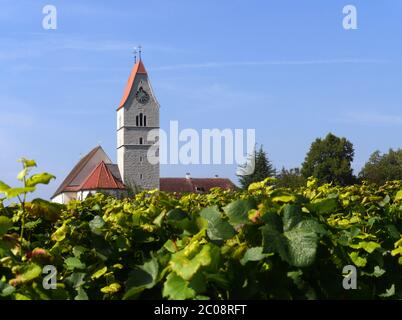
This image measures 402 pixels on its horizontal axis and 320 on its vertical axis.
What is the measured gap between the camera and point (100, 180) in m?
75.6

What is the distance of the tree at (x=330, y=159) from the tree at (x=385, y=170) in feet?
6.33

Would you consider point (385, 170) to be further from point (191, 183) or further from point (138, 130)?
point (138, 130)

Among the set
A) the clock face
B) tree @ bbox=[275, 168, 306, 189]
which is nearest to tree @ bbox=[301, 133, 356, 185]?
tree @ bbox=[275, 168, 306, 189]

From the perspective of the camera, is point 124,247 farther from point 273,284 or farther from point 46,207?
point 273,284

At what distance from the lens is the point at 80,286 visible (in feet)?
7.43

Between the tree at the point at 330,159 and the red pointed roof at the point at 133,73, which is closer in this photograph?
the tree at the point at 330,159

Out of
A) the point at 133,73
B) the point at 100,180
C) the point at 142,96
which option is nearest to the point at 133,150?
the point at 142,96

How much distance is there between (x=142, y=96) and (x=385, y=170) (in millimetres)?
32644

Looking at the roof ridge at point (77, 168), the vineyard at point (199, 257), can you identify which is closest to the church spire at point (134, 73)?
the roof ridge at point (77, 168)

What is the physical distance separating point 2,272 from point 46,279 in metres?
0.13

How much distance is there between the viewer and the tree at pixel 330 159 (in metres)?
60.4

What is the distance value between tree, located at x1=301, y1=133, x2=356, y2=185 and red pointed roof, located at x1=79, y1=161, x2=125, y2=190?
937 inches

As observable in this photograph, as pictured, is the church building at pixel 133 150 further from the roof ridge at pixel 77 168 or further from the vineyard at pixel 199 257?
the vineyard at pixel 199 257
